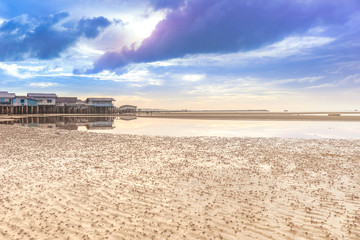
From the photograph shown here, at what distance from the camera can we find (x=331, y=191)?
8875 millimetres

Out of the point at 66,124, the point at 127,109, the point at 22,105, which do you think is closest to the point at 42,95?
the point at 22,105

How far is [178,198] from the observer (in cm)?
808

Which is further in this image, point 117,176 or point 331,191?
point 117,176

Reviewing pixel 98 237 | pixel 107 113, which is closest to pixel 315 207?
pixel 98 237

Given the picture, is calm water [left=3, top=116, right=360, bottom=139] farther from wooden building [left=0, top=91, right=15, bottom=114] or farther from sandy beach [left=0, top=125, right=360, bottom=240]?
wooden building [left=0, top=91, right=15, bottom=114]

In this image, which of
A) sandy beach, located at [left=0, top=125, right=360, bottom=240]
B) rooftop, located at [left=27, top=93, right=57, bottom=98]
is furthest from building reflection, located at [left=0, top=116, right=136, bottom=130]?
rooftop, located at [left=27, top=93, right=57, bottom=98]

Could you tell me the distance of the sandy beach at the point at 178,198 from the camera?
19.6 ft

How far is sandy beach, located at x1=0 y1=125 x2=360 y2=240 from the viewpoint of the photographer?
235 inches

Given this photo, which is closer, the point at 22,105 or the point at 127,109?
the point at 22,105

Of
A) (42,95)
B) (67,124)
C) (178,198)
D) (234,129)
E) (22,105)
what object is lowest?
(178,198)

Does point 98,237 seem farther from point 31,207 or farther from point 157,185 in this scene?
point 157,185

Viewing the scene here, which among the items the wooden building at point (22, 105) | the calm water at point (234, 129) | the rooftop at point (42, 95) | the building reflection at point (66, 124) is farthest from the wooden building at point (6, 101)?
the calm water at point (234, 129)

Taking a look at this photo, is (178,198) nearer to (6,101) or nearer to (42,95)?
(6,101)

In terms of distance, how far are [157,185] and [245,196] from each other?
341 centimetres
